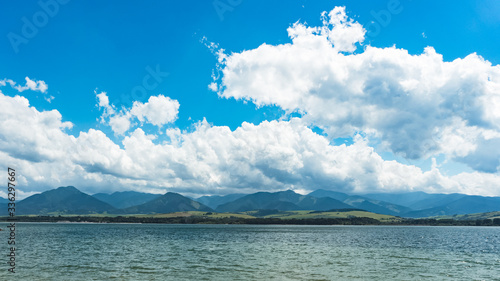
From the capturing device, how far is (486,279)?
66.8m

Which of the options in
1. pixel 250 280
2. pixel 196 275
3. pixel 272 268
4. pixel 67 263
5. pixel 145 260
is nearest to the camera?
pixel 250 280

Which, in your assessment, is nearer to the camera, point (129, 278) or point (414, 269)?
point (129, 278)

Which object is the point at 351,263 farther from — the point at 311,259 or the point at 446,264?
the point at 446,264

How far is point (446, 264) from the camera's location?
86.6m

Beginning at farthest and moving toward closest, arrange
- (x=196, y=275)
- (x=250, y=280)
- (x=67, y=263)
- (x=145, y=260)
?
(x=145, y=260), (x=67, y=263), (x=196, y=275), (x=250, y=280)

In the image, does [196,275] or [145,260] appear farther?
[145,260]

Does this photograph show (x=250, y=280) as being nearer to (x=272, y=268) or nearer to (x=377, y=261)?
(x=272, y=268)

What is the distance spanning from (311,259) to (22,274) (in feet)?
210

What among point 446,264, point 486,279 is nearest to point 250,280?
point 486,279

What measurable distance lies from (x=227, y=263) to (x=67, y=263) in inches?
1464

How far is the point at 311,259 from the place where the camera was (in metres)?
91.4

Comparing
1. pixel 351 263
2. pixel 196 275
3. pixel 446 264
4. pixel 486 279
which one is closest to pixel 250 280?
pixel 196 275

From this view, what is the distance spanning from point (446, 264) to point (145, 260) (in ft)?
244

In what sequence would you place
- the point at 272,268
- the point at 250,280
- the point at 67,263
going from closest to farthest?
the point at 250,280 → the point at 272,268 → the point at 67,263
